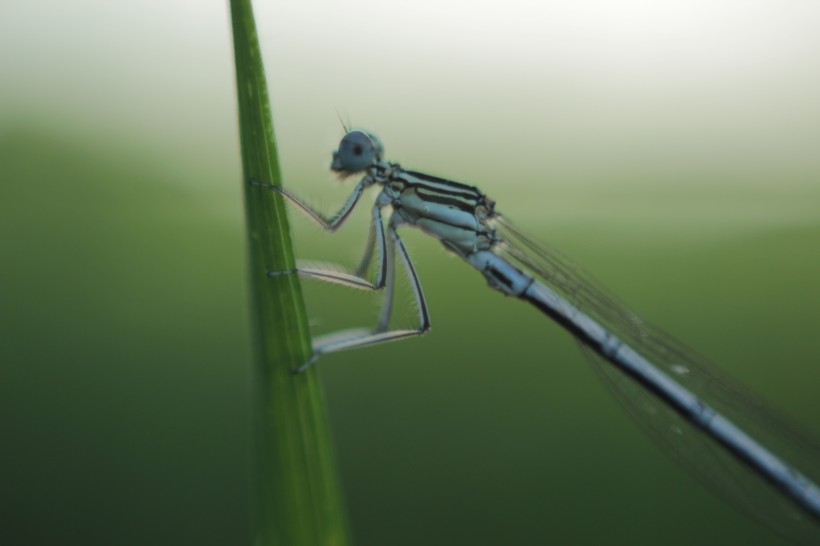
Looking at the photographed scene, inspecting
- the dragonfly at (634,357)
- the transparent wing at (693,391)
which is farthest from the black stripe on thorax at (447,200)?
the transparent wing at (693,391)

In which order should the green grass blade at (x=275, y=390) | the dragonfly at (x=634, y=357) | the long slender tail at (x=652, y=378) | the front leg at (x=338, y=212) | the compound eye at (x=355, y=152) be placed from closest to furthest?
1. the green grass blade at (x=275, y=390)
2. the front leg at (x=338, y=212)
3. the compound eye at (x=355, y=152)
4. the dragonfly at (x=634, y=357)
5. the long slender tail at (x=652, y=378)

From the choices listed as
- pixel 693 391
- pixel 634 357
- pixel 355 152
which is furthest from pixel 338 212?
pixel 693 391

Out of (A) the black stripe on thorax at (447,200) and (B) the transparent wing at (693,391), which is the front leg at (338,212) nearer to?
(A) the black stripe on thorax at (447,200)

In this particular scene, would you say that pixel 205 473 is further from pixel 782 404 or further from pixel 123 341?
pixel 782 404

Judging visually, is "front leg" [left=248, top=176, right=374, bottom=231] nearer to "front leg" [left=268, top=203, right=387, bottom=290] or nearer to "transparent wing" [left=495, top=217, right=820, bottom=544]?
"front leg" [left=268, top=203, right=387, bottom=290]

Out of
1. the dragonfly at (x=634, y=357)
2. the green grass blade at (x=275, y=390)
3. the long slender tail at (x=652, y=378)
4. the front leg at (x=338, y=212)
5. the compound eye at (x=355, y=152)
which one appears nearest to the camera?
the green grass blade at (x=275, y=390)

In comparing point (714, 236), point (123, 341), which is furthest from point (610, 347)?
point (123, 341)

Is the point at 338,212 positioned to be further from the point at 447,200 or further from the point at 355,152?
the point at 447,200

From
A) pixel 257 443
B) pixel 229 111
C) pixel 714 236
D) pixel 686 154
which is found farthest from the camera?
pixel 686 154
